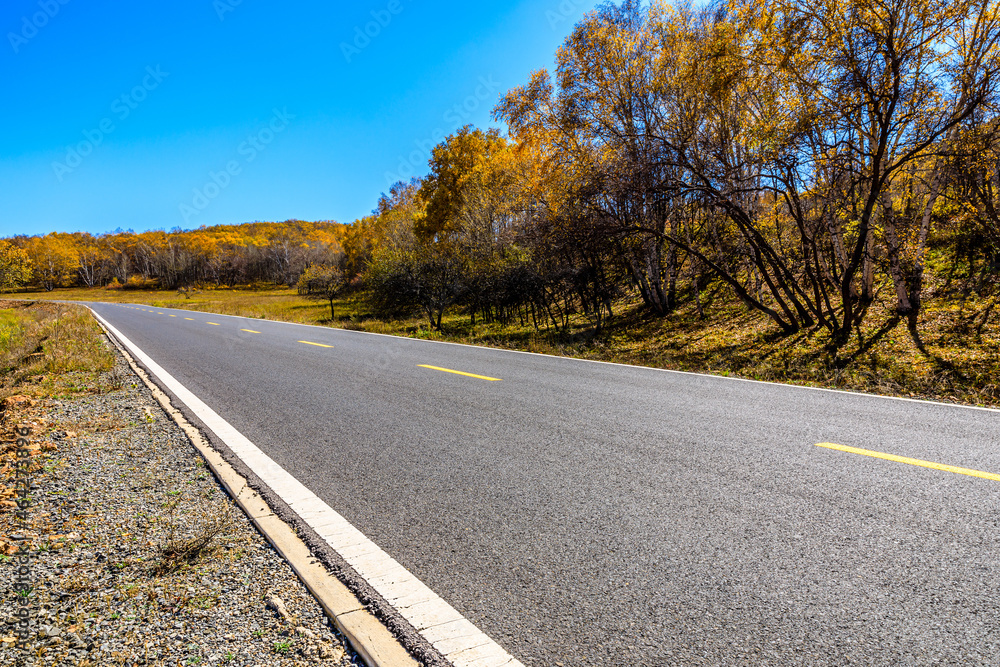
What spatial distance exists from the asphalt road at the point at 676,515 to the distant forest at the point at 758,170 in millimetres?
5634

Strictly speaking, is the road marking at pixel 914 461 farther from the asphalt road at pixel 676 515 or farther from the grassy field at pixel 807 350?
the grassy field at pixel 807 350

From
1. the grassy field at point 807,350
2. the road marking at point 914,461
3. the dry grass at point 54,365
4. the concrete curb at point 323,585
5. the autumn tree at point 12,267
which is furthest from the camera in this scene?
the autumn tree at point 12,267

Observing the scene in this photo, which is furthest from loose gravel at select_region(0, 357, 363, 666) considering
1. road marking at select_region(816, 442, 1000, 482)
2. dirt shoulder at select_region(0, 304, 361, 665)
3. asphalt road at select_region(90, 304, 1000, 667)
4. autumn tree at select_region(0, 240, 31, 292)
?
autumn tree at select_region(0, 240, 31, 292)

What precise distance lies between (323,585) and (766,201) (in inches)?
652

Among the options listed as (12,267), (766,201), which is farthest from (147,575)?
(12,267)

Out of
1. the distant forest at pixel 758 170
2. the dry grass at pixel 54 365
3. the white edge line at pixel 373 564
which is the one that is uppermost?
the distant forest at pixel 758 170

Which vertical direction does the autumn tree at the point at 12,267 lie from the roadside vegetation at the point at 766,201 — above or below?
above

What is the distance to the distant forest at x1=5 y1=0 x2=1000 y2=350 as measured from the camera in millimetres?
8984

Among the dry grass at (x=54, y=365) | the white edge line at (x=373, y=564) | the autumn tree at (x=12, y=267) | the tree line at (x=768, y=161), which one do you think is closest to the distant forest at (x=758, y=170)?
the tree line at (x=768, y=161)

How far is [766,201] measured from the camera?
50.3 feet

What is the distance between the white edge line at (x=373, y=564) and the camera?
2119 millimetres

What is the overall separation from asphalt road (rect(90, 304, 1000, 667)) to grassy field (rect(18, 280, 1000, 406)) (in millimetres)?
1618

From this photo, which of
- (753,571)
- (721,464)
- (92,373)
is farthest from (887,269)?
(92,373)

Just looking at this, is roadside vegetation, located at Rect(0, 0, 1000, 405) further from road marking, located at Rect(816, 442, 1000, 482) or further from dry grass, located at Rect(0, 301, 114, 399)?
dry grass, located at Rect(0, 301, 114, 399)
